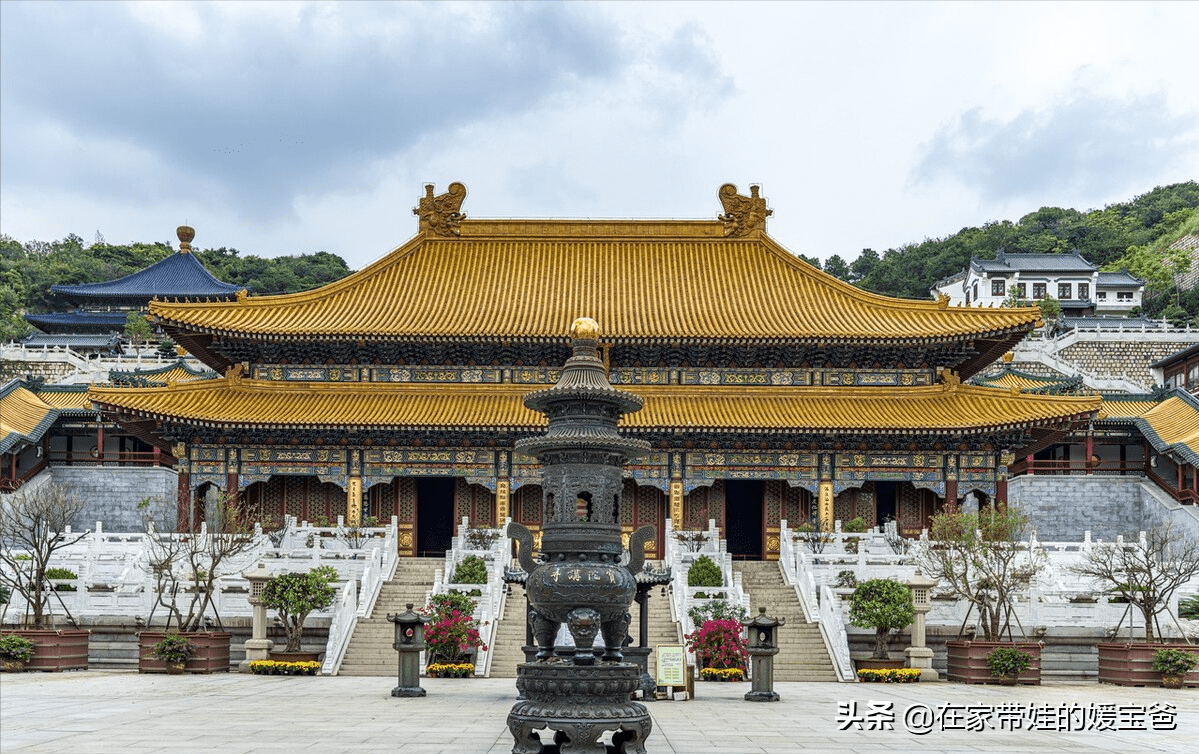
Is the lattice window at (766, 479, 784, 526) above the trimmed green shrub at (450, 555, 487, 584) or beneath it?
above

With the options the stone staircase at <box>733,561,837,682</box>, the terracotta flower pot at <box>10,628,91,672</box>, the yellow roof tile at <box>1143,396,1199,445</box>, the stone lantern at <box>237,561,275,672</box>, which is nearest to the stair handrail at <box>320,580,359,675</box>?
the stone lantern at <box>237,561,275,672</box>

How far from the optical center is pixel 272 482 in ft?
127

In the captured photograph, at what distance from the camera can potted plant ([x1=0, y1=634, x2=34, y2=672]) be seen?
2405 cm

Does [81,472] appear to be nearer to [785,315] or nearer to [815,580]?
[785,315]

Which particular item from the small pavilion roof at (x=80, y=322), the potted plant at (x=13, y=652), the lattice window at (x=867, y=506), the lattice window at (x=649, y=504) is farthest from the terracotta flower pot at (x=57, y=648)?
the small pavilion roof at (x=80, y=322)

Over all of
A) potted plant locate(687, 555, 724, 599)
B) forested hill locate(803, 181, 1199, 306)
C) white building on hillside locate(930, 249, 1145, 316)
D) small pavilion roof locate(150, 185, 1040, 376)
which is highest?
forested hill locate(803, 181, 1199, 306)

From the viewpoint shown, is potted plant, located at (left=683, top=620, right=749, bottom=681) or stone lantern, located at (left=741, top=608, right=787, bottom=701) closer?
stone lantern, located at (left=741, top=608, right=787, bottom=701)

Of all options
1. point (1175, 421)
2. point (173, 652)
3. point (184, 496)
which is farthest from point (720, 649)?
point (1175, 421)

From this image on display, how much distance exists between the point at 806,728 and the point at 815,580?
1232 cm

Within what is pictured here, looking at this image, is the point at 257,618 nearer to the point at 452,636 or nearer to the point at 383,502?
the point at 452,636

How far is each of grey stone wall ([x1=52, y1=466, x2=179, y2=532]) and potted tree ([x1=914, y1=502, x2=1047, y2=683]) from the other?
1250 inches

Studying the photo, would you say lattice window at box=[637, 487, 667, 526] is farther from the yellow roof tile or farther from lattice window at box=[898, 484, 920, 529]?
the yellow roof tile

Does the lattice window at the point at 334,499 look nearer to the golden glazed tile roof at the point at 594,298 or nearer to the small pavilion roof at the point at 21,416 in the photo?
the golden glazed tile roof at the point at 594,298

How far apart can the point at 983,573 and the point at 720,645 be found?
20.8 feet
